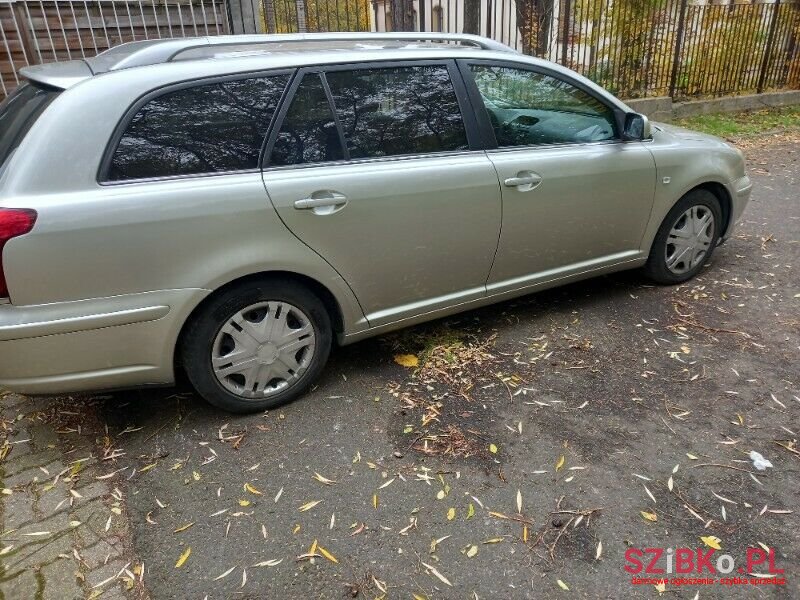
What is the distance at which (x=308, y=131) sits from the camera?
298 cm

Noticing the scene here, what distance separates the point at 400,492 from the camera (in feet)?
8.78

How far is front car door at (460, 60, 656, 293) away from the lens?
3.52m

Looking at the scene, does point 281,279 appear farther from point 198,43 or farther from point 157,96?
point 198,43

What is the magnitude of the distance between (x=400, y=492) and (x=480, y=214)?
1574 millimetres

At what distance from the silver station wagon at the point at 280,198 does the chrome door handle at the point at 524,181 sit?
0.05 feet

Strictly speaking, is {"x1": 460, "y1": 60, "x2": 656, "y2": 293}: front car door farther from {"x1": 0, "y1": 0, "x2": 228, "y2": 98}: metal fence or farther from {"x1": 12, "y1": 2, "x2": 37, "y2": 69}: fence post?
{"x1": 12, "y1": 2, "x2": 37, "y2": 69}: fence post

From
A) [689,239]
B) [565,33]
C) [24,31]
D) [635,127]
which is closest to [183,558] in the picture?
[635,127]

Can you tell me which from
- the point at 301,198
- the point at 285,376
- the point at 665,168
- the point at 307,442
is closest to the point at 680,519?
the point at 307,442

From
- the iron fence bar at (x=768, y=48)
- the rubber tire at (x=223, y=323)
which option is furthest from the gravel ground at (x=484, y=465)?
the iron fence bar at (x=768, y=48)

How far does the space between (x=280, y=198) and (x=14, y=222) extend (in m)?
1.06

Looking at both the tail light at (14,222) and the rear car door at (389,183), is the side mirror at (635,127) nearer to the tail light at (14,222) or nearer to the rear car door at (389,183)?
the rear car door at (389,183)

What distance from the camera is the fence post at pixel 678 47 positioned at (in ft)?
31.7

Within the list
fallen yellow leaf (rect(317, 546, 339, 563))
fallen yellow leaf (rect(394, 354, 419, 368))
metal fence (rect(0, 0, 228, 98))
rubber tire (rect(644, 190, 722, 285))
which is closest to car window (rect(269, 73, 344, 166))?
fallen yellow leaf (rect(394, 354, 419, 368))

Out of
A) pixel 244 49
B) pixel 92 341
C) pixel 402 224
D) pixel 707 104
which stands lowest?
pixel 707 104
